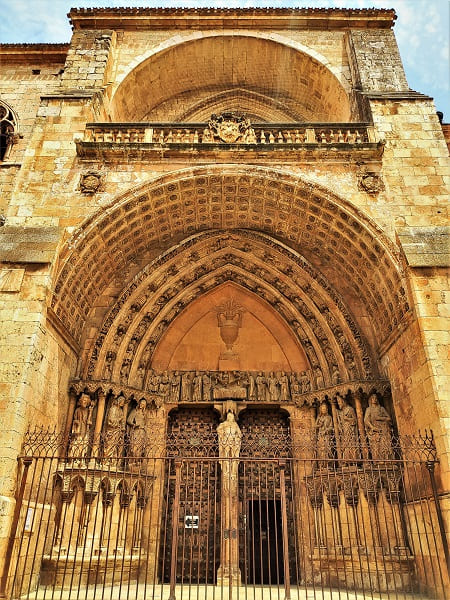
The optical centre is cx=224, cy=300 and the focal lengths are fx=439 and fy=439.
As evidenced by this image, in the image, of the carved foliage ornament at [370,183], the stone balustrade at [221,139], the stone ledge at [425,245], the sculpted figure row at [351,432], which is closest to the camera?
the stone ledge at [425,245]

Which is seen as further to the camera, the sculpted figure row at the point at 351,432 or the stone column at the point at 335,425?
the stone column at the point at 335,425

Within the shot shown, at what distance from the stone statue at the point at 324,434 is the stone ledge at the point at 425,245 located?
10.3ft

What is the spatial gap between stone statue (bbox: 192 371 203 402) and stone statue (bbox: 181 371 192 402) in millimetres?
80

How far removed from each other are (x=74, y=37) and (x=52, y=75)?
61.7 inches

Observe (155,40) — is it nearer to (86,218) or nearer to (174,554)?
(86,218)

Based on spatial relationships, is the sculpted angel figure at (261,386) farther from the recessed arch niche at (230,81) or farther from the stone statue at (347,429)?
the recessed arch niche at (230,81)

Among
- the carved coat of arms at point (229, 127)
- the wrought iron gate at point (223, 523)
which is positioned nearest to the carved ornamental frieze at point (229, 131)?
the carved coat of arms at point (229, 127)

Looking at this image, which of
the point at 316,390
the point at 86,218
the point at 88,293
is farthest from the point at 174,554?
the point at 86,218

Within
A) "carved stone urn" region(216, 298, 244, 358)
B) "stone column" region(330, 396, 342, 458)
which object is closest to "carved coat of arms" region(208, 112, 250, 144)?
"carved stone urn" region(216, 298, 244, 358)

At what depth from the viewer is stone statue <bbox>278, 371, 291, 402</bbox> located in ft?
28.6

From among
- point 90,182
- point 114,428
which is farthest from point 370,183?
point 114,428

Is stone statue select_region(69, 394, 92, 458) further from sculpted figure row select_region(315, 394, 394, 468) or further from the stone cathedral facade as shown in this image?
sculpted figure row select_region(315, 394, 394, 468)

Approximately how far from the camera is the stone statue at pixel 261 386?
876 centimetres

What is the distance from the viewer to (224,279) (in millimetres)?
9750
